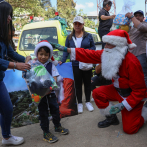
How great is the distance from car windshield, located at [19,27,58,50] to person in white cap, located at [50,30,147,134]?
263cm

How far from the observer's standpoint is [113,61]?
2.40 m

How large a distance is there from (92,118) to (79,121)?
0.26 m

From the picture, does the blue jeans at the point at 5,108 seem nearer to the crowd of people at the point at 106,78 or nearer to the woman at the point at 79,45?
the crowd of people at the point at 106,78

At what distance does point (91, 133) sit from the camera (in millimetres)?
2496

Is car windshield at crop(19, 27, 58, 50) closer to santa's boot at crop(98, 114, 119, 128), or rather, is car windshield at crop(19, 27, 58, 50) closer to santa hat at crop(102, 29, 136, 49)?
santa hat at crop(102, 29, 136, 49)

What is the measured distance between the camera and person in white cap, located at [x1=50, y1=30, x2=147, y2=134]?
2.36 m

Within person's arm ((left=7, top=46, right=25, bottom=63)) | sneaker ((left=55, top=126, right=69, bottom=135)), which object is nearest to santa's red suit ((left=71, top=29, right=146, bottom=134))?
sneaker ((left=55, top=126, right=69, bottom=135))

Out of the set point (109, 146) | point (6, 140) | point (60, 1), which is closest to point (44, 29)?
point (6, 140)

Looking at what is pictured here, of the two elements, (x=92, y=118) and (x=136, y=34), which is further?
(x=136, y=34)

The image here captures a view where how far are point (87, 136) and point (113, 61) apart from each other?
1.15 m

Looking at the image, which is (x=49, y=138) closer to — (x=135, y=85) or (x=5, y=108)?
(x=5, y=108)

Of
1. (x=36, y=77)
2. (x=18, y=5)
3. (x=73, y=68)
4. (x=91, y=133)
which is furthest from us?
(x=18, y=5)

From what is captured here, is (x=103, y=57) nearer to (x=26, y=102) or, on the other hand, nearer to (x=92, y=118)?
(x=92, y=118)

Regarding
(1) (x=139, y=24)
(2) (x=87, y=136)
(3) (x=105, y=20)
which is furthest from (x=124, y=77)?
(3) (x=105, y=20)
